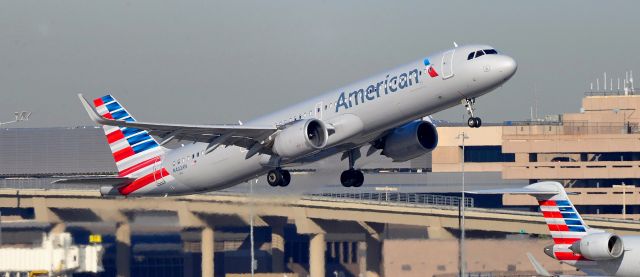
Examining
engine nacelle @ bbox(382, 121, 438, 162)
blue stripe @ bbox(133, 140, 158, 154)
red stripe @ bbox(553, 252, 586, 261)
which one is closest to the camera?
red stripe @ bbox(553, 252, 586, 261)

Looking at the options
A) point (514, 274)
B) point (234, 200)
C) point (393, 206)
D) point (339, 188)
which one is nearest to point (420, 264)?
point (514, 274)

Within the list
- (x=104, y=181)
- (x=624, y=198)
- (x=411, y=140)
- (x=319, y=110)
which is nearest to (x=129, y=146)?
(x=104, y=181)

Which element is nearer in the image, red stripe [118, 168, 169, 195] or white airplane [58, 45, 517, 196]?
white airplane [58, 45, 517, 196]

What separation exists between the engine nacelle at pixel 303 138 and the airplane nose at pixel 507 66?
9039 mm

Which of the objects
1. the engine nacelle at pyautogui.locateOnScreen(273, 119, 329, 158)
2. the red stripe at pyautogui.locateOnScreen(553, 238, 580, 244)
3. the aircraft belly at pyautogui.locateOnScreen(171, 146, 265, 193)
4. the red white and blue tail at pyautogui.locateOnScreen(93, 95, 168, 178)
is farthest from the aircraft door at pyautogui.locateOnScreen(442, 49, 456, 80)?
the red white and blue tail at pyautogui.locateOnScreen(93, 95, 168, 178)

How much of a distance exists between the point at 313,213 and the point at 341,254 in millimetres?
25469

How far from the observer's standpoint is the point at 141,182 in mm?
67750

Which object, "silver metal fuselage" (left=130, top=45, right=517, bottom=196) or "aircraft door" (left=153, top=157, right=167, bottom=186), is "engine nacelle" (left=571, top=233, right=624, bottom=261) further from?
"aircraft door" (left=153, top=157, right=167, bottom=186)

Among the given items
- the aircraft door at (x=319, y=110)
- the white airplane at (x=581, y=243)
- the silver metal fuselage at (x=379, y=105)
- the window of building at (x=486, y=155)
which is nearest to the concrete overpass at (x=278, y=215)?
the silver metal fuselage at (x=379, y=105)

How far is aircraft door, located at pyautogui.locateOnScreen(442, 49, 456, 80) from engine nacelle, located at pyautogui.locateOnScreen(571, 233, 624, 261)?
1190 centimetres

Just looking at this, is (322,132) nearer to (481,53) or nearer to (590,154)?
(481,53)

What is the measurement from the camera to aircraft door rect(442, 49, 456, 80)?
54000 millimetres

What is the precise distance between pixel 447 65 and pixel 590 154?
366 feet

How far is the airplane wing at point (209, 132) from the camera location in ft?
189
